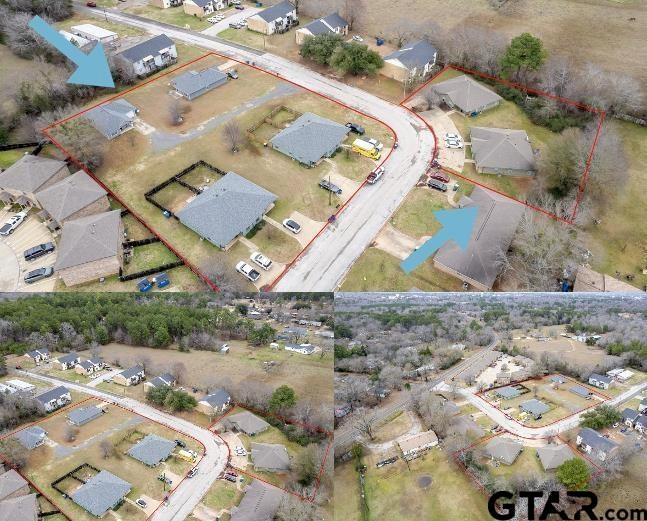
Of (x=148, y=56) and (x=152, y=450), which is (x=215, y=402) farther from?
(x=148, y=56)

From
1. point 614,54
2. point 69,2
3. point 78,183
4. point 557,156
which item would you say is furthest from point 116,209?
point 614,54

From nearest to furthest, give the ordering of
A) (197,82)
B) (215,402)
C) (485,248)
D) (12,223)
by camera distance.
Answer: (485,248), (215,402), (12,223), (197,82)

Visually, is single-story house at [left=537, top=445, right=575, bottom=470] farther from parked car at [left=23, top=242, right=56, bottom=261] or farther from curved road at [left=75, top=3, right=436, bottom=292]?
parked car at [left=23, top=242, right=56, bottom=261]

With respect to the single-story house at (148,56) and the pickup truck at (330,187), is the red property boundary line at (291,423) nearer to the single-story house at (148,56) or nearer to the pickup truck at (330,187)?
the pickup truck at (330,187)

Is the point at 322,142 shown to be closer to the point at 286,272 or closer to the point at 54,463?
the point at 286,272

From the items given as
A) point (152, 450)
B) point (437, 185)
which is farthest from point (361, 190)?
point (152, 450)

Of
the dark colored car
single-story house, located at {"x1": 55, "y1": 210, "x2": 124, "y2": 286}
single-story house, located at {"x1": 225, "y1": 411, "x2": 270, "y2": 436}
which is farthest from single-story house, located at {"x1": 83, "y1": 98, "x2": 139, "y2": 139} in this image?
single-story house, located at {"x1": 225, "y1": 411, "x2": 270, "y2": 436}

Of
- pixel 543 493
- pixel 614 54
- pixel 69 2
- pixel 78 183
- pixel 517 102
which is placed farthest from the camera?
pixel 69 2
